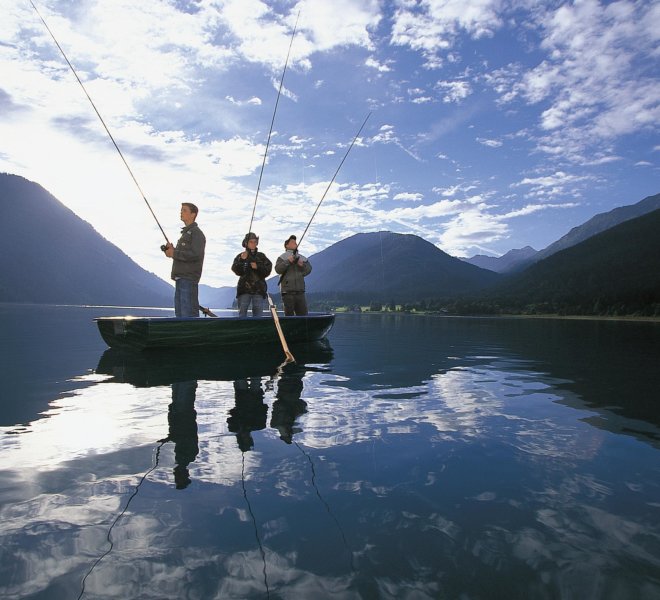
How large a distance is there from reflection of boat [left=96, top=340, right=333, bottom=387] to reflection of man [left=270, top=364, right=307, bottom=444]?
95 centimetres

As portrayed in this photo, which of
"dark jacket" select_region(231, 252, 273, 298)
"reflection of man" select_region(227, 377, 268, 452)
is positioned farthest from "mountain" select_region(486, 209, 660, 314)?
"reflection of man" select_region(227, 377, 268, 452)

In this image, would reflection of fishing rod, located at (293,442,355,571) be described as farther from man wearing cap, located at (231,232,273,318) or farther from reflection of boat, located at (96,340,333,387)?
man wearing cap, located at (231,232,273,318)

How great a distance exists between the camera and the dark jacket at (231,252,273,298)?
48.4 ft

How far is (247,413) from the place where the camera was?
6613 millimetres

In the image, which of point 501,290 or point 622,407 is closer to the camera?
point 622,407

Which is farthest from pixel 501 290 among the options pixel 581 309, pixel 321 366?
pixel 321 366

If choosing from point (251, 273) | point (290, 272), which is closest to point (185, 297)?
point (251, 273)

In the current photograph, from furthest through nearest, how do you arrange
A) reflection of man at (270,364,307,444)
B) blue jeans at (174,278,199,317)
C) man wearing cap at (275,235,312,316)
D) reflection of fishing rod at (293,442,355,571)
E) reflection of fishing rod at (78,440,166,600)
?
man wearing cap at (275,235,312,316) → blue jeans at (174,278,199,317) → reflection of man at (270,364,307,444) → reflection of fishing rod at (293,442,355,571) → reflection of fishing rod at (78,440,166,600)

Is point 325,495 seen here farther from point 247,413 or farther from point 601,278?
point 601,278

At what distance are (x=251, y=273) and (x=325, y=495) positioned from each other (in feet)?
39.6

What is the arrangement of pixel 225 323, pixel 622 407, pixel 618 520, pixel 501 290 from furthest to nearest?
1. pixel 501 290
2. pixel 225 323
3. pixel 622 407
4. pixel 618 520

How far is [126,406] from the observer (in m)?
7.01

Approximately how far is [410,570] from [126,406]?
19.2ft

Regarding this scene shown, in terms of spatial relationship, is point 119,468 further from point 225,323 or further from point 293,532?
point 225,323
